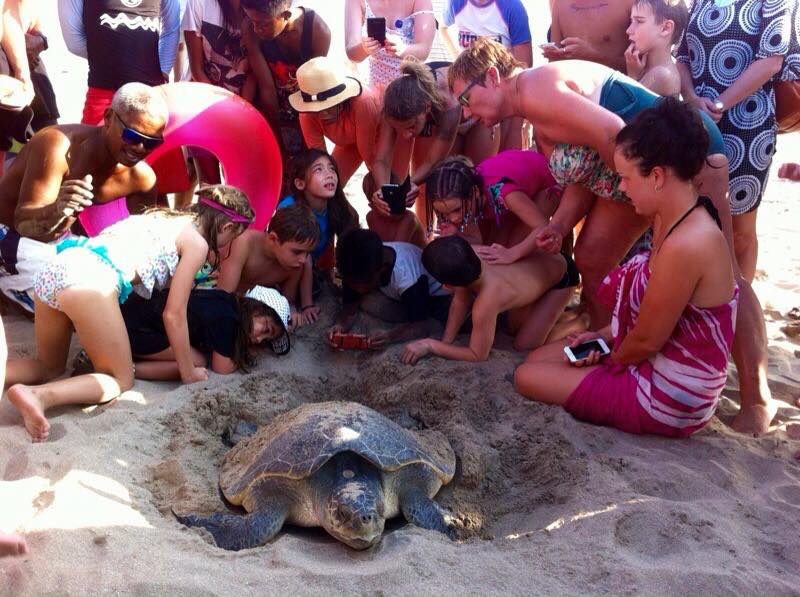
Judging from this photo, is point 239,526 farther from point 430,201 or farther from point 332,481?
point 430,201

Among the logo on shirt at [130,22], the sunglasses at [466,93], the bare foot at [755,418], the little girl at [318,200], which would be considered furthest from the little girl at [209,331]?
the bare foot at [755,418]

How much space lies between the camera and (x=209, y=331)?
126 inches

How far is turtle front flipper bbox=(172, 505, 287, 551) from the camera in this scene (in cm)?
214

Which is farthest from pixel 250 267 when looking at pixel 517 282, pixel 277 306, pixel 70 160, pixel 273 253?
pixel 517 282

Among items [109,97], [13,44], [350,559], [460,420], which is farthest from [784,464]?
[13,44]

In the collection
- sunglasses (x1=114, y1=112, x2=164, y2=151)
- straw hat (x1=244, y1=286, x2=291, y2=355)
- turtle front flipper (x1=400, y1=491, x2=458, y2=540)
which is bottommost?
straw hat (x1=244, y1=286, x2=291, y2=355)

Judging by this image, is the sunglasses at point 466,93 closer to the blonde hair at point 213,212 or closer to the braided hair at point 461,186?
the braided hair at point 461,186

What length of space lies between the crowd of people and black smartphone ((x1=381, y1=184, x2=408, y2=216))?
0.04 feet

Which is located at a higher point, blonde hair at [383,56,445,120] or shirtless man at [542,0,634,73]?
shirtless man at [542,0,634,73]

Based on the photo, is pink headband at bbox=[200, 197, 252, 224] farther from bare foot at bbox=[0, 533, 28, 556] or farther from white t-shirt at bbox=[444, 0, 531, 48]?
white t-shirt at bbox=[444, 0, 531, 48]

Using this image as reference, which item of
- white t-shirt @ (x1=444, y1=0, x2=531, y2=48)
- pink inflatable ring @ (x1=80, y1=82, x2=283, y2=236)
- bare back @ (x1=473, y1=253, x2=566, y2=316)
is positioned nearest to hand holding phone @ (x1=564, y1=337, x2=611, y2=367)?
bare back @ (x1=473, y1=253, x2=566, y2=316)

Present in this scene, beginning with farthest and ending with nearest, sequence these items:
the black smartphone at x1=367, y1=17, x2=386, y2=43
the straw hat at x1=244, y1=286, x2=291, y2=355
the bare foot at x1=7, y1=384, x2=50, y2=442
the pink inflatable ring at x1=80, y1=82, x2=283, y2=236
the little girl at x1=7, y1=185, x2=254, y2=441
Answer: the black smartphone at x1=367, y1=17, x2=386, y2=43 → the pink inflatable ring at x1=80, y1=82, x2=283, y2=236 → the straw hat at x1=244, y1=286, x2=291, y2=355 → the little girl at x1=7, y1=185, x2=254, y2=441 → the bare foot at x1=7, y1=384, x2=50, y2=442

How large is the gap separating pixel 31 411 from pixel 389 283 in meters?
1.77

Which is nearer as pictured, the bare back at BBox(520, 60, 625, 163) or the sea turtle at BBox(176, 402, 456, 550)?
the sea turtle at BBox(176, 402, 456, 550)
